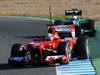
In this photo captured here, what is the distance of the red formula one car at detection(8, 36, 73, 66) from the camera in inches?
501

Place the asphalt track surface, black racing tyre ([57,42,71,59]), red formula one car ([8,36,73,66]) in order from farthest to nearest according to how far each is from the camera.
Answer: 1. black racing tyre ([57,42,71,59])
2. red formula one car ([8,36,73,66])
3. the asphalt track surface

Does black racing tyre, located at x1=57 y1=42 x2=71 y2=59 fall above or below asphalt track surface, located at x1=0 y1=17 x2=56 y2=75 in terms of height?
above

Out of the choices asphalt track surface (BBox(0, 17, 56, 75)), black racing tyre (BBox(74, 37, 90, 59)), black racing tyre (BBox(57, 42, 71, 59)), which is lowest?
asphalt track surface (BBox(0, 17, 56, 75))

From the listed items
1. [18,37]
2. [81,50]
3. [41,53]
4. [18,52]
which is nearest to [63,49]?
[41,53]

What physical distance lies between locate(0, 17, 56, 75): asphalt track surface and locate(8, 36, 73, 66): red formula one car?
21 centimetres

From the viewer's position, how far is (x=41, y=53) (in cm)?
1271

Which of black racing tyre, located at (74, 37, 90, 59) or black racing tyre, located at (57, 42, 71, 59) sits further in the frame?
black racing tyre, located at (74, 37, 90, 59)

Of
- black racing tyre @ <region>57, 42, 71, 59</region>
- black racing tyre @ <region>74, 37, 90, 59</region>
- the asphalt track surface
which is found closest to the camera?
the asphalt track surface

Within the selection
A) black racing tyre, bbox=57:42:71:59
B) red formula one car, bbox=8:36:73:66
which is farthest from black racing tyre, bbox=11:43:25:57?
black racing tyre, bbox=57:42:71:59

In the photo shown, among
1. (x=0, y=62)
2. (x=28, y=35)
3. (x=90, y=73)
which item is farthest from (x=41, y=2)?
(x=90, y=73)

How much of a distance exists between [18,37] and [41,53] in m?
9.08

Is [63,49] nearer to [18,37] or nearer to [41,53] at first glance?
[41,53]

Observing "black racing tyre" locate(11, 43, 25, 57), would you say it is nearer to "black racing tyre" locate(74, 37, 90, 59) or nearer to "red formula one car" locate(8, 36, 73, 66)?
"red formula one car" locate(8, 36, 73, 66)

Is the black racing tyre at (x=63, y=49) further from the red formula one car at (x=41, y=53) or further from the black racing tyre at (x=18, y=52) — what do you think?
the black racing tyre at (x=18, y=52)
